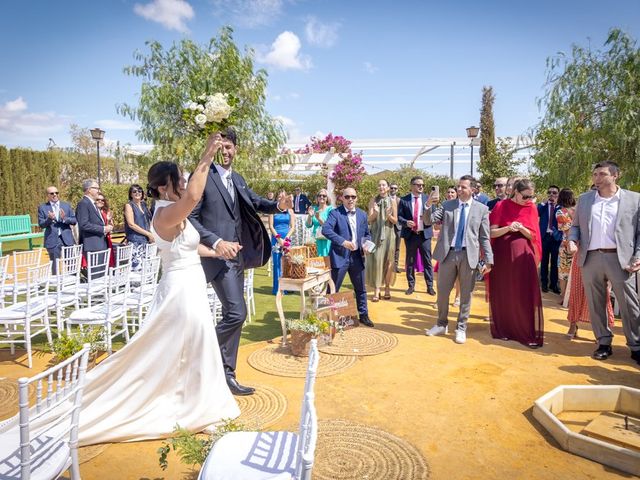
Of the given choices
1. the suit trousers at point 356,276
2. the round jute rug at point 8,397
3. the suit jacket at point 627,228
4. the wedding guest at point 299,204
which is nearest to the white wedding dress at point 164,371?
the round jute rug at point 8,397

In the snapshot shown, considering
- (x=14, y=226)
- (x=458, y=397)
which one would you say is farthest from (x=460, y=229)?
(x=14, y=226)

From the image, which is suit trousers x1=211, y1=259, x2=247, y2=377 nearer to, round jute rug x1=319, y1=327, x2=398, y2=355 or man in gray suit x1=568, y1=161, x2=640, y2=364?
round jute rug x1=319, y1=327, x2=398, y2=355

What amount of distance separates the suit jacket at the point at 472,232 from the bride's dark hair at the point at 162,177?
3853 millimetres

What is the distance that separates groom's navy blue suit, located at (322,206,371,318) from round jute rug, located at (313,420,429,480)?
3.04 m

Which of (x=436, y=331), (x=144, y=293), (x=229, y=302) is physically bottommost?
(x=436, y=331)

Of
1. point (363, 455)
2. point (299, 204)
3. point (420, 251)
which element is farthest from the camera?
point (299, 204)

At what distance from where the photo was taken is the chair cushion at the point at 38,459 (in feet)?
6.50

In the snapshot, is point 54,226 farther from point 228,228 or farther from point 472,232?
point 472,232

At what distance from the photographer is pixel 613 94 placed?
988cm

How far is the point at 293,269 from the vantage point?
572 cm

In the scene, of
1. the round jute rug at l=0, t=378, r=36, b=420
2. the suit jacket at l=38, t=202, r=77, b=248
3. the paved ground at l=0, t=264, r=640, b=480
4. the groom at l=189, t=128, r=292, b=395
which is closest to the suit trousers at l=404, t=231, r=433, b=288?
the paved ground at l=0, t=264, r=640, b=480

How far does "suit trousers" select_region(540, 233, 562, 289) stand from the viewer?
8672 millimetres

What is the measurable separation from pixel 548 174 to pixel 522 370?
7802 mm

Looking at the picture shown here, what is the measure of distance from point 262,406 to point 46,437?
1.98 metres
